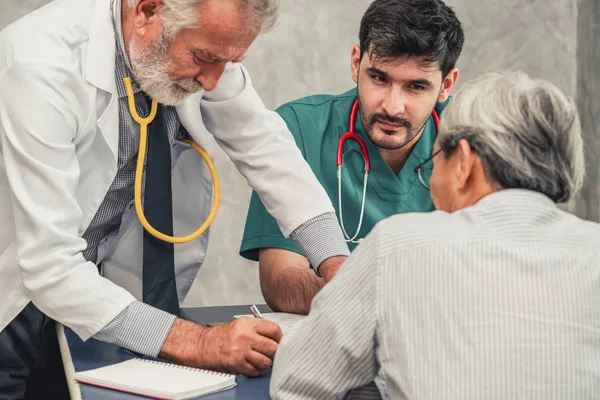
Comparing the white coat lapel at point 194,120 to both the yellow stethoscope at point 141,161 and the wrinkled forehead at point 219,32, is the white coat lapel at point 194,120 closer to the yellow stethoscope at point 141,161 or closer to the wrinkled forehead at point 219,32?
the yellow stethoscope at point 141,161

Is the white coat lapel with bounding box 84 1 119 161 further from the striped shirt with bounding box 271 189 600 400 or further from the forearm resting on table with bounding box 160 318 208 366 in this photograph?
the striped shirt with bounding box 271 189 600 400

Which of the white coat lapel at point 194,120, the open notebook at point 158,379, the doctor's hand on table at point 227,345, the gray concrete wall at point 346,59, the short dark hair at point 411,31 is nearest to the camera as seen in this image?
the open notebook at point 158,379

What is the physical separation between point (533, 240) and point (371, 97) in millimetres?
1112

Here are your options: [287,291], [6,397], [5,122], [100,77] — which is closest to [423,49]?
[287,291]

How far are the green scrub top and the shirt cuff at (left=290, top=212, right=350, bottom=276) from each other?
0.75 ft

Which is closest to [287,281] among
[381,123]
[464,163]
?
[381,123]

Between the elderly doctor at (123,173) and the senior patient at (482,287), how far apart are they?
34cm

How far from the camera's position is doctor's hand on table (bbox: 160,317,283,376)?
1425 mm

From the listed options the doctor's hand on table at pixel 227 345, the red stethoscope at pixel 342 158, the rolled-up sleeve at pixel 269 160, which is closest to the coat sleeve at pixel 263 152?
the rolled-up sleeve at pixel 269 160

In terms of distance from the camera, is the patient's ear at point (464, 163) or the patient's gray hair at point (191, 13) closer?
the patient's ear at point (464, 163)

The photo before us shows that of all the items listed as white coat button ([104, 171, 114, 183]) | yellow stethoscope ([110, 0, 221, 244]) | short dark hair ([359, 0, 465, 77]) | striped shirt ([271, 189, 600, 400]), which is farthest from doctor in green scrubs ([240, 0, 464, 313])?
striped shirt ([271, 189, 600, 400])

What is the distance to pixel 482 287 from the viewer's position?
1039 mm

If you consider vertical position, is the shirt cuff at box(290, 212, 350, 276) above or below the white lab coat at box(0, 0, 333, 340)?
below

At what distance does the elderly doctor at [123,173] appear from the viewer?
1466 millimetres
